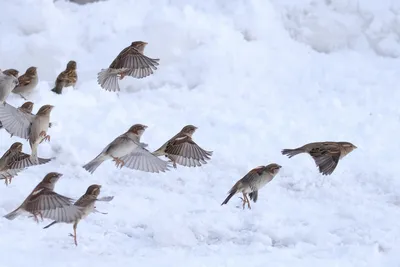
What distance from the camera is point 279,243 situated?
715 cm

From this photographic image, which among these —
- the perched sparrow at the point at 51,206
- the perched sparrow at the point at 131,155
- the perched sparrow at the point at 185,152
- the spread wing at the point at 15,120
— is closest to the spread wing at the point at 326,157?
the perched sparrow at the point at 185,152

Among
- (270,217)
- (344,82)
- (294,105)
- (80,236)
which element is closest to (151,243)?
(80,236)

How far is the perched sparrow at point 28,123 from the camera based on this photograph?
6629mm

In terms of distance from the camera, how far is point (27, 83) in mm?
8516

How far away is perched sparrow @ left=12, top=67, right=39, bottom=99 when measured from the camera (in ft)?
27.8

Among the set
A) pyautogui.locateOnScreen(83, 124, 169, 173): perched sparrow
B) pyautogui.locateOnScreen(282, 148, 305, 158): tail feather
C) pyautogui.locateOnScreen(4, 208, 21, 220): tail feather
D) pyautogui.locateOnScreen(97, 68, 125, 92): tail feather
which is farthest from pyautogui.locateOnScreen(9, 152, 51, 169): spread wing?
pyautogui.locateOnScreen(282, 148, 305, 158): tail feather

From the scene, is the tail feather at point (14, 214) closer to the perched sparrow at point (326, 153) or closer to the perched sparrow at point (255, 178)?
the perched sparrow at point (255, 178)

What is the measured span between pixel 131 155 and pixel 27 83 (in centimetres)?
215

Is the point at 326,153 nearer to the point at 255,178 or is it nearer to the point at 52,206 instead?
the point at 255,178

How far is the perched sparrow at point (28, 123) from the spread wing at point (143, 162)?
533 millimetres

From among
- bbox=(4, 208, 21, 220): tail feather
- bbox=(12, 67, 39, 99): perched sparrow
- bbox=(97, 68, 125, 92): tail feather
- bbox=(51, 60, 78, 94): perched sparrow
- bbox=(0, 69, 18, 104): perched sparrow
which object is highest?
bbox=(51, 60, 78, 94): perched sparrow

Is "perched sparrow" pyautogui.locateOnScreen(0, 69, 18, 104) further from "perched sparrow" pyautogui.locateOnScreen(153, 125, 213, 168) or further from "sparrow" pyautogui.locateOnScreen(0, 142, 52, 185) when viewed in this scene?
"perched sparrow" pyautogui.locateOnScreen(153, 125, 213, 168)

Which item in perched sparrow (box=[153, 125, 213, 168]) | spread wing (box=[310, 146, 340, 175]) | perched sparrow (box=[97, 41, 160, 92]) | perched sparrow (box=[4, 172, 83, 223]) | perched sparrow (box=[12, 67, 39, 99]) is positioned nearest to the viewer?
perched sparrow (box=[4, 172, 83, 223])

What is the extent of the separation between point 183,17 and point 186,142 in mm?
3907
